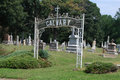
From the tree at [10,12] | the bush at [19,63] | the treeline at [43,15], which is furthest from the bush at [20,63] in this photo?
the tree at [10,12]

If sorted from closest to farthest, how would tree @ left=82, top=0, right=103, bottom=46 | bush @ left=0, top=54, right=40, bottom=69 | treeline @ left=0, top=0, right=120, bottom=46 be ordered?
bush @ left=0, top=54, right=40, bottom=69 → treeline @ left=0, top=0, right=120, bottom=46 → tree @ left=82, top=0, right=103, bottom=46

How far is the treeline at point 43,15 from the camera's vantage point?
31016 millimetres

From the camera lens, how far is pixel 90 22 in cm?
4900

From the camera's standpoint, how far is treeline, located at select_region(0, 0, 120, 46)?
102ft

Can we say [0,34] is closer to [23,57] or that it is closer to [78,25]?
[23,57]

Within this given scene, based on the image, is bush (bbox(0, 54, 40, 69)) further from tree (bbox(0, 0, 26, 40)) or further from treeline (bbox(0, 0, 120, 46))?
tree (bbox(0, 0, 26, 40))

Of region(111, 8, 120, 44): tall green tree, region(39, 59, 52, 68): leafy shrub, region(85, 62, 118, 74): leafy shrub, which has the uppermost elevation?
region(111, 8, 120, 44): tall green tree

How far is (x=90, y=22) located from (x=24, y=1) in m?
21.8

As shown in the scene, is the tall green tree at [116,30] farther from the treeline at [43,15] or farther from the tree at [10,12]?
the tree at [10,12]

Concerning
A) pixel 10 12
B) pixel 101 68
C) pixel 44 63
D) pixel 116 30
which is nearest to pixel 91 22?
pixel 116 30

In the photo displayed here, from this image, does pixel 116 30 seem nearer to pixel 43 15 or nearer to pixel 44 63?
pixel 43 15

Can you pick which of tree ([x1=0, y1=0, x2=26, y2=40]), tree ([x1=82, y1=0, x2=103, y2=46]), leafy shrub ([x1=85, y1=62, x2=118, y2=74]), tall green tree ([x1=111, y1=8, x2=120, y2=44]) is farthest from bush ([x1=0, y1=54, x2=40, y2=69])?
tall green tree ([x1=111, y1=8, x2=120, y2=44])

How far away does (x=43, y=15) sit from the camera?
129 feet

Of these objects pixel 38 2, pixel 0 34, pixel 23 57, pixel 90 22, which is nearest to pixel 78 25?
pixel 23 57
